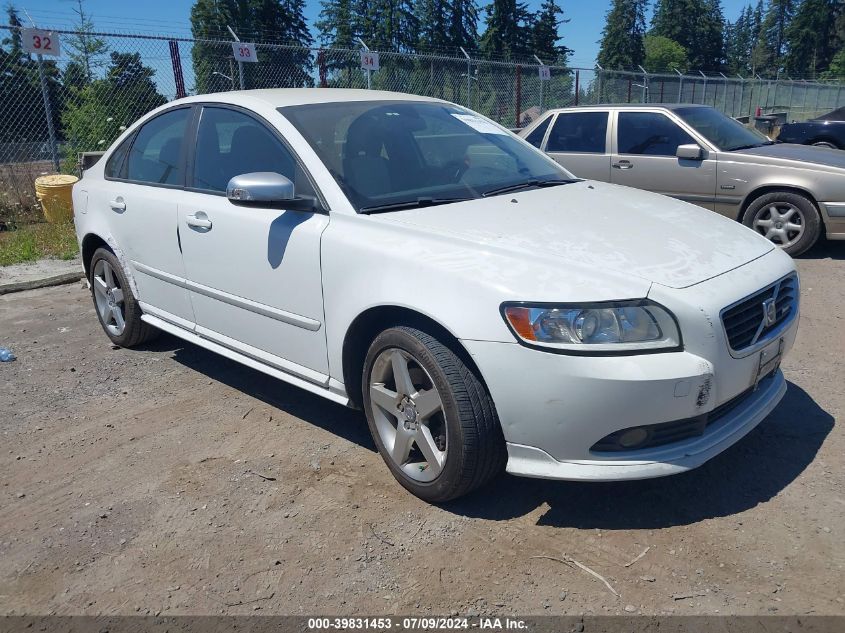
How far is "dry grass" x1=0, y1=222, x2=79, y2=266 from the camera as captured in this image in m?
7.88

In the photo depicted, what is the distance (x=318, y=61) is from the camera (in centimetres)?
1277

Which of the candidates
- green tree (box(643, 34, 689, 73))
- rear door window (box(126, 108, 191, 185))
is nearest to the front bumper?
rear door window (box(126, 108, 191, 185))

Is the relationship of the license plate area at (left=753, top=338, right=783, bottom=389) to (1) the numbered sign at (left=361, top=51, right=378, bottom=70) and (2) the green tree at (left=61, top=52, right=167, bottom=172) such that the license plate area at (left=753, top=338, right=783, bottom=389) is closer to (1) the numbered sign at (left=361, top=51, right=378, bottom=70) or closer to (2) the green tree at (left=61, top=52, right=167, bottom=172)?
(2) the green tree at (left=61, top=52, right=167, bottom=172)

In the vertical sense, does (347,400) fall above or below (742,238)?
below

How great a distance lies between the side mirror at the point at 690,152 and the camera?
7762mm

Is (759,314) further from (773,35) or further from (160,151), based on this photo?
(773,35)

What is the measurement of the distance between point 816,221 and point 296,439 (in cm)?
588

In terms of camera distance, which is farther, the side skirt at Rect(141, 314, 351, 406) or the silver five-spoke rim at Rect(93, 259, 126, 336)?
the silver five-spoke rim at Rect(93, 259, 126, 336)

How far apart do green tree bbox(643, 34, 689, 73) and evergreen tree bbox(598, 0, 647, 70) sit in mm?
1753

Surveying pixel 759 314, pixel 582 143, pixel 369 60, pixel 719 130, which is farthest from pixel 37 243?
pixel 759 314

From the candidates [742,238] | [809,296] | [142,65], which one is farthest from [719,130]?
[142,65]

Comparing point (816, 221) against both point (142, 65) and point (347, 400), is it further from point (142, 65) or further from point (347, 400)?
point (142, 65)

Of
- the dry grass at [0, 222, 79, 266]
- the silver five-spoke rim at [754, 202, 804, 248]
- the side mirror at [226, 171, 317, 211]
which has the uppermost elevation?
the side mirror at [226, 171, 317, 211]

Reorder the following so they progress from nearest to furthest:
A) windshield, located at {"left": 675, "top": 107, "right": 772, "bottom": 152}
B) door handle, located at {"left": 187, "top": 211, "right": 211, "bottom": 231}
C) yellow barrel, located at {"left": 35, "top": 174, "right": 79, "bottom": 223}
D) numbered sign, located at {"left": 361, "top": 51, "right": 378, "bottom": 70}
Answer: door handle, located at {"left": 187, "top": 211, "right": 211, "bottom": 231} → windshield, located at {"left": 675, "top": 107, "right": 772, "bottom": 152} → yellow barrel, located at {"left": 35, "top": 174, "right": 79, "bottom": 223} → numbered sign, located at {"left": 361, "top": 51, "right": 378, "bottom": 70}
